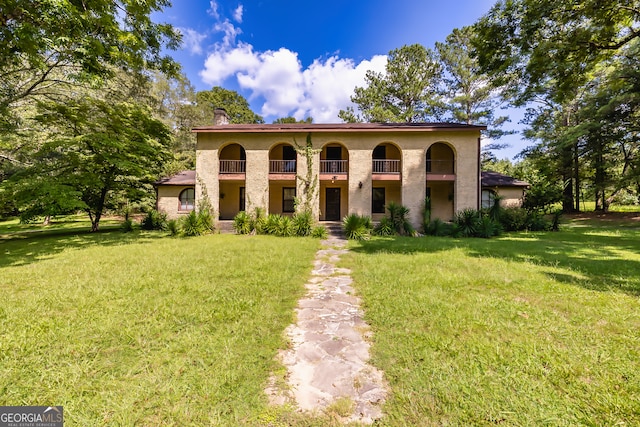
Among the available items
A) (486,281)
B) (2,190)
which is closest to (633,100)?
(486,281)

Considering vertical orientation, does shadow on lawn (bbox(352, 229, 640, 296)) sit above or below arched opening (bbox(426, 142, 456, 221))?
below

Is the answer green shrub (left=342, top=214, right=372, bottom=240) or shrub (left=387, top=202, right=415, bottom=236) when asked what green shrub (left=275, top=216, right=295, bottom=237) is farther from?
shrub (left=387, top=202, right=415, bottom=236)

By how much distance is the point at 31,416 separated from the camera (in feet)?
6.75

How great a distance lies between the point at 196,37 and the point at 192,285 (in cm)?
1289

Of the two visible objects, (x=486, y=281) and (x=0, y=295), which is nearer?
(x=0, y=295)

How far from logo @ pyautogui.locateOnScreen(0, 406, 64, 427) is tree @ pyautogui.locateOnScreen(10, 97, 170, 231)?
34.0 feet

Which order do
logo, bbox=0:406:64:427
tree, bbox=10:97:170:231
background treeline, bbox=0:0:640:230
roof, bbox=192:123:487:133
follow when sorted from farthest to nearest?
roof, bbox=192:123:487:133 → tree, bbox=10:97:170:231 → background treeline, bbox=0:0:640:230 → logo, bbox=0:406:64:427

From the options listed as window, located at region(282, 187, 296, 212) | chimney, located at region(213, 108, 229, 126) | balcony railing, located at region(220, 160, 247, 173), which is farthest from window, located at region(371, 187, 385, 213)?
chimney, located at region(213, 108, 229, 126)

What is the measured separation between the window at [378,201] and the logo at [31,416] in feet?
50.8

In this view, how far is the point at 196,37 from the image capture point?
12016 mm

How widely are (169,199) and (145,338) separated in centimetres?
1631

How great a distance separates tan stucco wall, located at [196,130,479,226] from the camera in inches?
535

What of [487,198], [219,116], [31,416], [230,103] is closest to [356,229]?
[31,416]

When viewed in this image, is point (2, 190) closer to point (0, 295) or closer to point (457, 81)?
point (0, 295)
